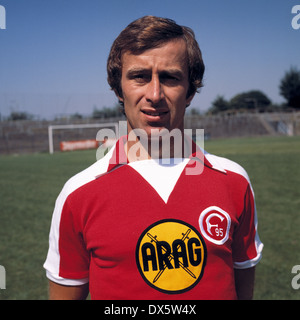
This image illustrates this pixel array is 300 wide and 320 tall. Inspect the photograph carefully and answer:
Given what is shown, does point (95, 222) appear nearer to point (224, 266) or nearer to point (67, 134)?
point (224, 266)

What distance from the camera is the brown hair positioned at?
166cm

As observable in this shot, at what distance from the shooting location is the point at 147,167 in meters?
1.75

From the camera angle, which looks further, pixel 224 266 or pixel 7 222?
pixel 7 222

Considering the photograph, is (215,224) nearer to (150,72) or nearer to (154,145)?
(154,145)

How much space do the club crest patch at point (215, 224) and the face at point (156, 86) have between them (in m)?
0.48

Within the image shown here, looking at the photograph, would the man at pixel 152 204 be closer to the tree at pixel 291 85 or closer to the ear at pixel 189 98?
the ear at pixel 189 98

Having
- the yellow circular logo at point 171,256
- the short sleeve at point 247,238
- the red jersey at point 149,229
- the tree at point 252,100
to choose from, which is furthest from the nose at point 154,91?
the tree at point 252,100

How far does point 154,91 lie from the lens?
1619 mm

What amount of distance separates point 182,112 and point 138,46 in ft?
1.30

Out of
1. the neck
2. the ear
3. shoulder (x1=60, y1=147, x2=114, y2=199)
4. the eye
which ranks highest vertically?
the eye

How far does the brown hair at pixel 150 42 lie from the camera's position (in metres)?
1.66

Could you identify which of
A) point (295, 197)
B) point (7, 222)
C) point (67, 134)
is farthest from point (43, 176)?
point (67, 134)

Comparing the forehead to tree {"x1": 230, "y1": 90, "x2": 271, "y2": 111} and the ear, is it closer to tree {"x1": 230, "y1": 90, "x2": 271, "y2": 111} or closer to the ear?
the ear

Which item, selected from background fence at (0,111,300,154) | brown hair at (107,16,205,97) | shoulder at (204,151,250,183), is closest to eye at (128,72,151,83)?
brown hair at (107,16,205,97)
